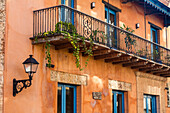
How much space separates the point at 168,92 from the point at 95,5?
6.61 metres

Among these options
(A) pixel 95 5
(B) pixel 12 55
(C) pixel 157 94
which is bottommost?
(C) pixel 157 94

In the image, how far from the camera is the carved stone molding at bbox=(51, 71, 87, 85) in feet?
34.1

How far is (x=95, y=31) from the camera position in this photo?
437 inches

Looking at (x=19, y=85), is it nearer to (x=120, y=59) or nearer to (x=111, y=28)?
(x=111, y=28)

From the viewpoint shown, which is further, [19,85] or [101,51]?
[101,51]

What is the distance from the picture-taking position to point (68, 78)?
10.8 meters

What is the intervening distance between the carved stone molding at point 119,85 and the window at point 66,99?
2089 mm

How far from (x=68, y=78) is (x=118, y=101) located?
359 cm

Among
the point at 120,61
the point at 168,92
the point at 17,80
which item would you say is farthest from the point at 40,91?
the point at 168,92

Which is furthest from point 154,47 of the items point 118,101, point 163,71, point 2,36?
point 2,36

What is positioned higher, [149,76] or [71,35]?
[71,35]

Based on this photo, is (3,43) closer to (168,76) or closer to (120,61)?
(120,61)

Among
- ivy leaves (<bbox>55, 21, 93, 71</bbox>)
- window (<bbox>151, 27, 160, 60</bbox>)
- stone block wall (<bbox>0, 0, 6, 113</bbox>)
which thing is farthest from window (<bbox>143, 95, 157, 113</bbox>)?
stone block wall (<bbox>0, 0, 6, 113</bbox>)

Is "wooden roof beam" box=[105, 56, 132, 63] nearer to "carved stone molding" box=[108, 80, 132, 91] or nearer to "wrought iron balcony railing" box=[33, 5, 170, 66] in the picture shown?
"wrought iron balcony railing" box=[33, 5, 170, 66]
